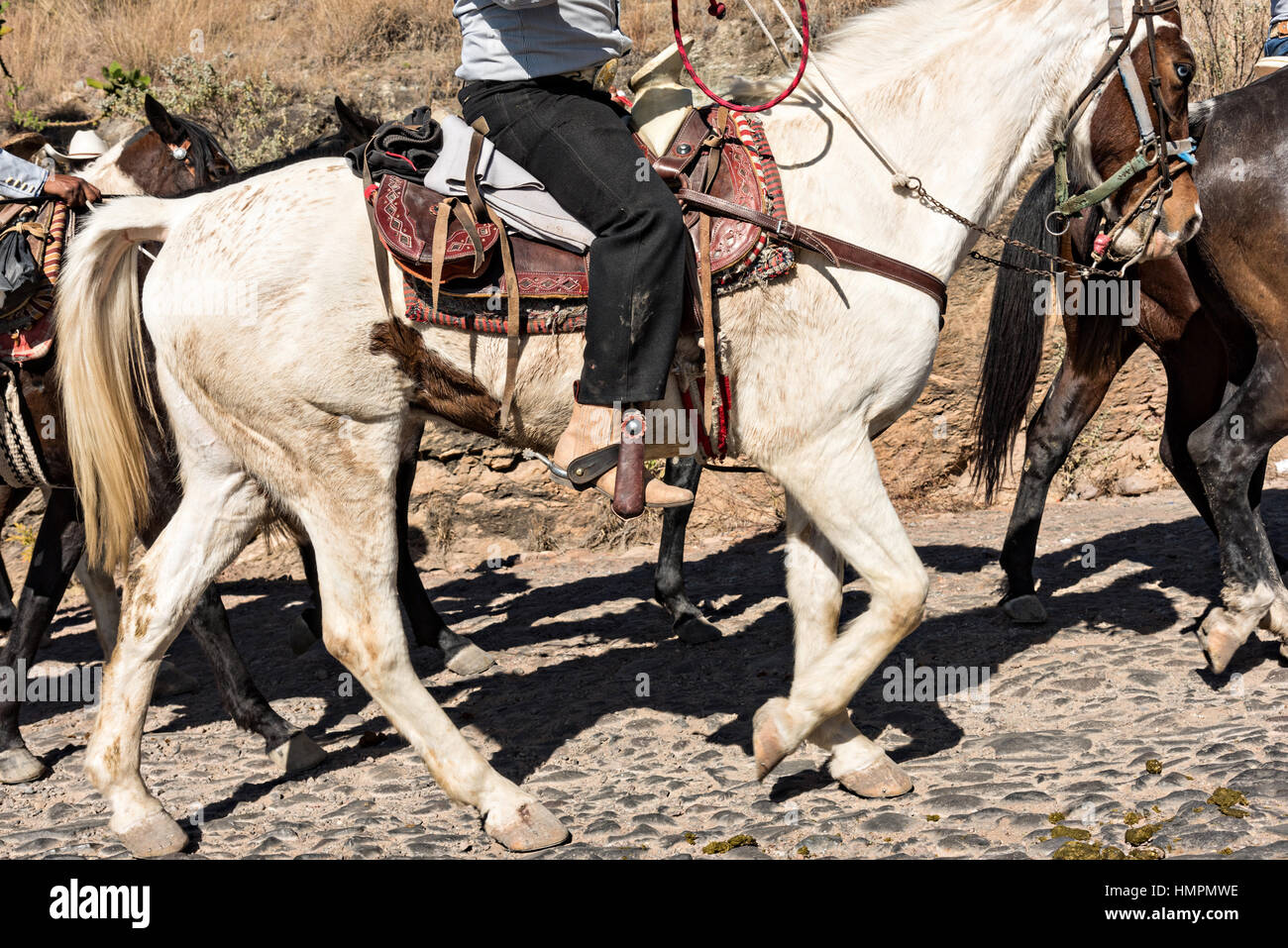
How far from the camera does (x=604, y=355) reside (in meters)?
3.75

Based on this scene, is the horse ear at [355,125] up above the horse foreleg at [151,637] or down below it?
above

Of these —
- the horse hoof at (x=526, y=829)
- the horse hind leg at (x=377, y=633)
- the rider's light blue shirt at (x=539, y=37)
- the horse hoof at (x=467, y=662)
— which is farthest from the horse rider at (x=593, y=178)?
the horse hoof at (x=467, y=662)

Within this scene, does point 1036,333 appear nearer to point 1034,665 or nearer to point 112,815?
point 1034,665

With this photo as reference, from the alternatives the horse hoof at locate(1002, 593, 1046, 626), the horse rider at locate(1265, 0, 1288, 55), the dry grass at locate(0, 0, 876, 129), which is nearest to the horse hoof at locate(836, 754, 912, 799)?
the horse hoof at locate(1002, 593, 1046, 626)

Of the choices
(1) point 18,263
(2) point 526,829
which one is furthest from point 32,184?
(2) point 526,829

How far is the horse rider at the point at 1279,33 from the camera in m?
6.19

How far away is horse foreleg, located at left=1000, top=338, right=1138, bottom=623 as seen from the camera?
245 inches

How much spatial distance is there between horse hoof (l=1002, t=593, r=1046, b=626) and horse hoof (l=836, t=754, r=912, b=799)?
210 cm

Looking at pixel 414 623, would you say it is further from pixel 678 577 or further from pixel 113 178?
pixel 113 178

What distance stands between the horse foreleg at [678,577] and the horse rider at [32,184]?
10.5 feet

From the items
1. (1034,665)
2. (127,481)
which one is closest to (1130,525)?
(1034,665)

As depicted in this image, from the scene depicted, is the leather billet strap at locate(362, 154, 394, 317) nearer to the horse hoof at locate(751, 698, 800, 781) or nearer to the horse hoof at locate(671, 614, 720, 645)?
the horse hoof at locate(751, 698, 800, 781)

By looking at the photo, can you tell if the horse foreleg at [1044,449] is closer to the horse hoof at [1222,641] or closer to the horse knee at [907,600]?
the horse hoof at [1222,641]
